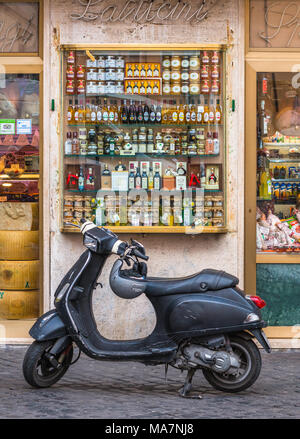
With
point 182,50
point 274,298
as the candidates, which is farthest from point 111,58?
point 274,298

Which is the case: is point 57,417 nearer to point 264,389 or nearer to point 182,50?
point 264,389

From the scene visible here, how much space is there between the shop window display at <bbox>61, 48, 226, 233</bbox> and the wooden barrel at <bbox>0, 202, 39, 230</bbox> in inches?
17.7

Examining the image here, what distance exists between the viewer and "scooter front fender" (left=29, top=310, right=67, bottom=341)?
6.56m

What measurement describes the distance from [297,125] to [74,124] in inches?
98.3

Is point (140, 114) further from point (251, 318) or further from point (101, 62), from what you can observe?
point (251, 318)

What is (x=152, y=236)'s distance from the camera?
864 centimetres

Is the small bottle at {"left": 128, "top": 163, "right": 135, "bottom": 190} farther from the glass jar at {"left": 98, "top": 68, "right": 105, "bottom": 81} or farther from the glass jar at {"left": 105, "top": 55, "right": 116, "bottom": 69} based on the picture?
the glass jar at {"left": 105, "top": 55, "right": 116, "bottom": 69}

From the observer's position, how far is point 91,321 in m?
6.82

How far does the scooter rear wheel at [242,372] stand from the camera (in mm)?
6523

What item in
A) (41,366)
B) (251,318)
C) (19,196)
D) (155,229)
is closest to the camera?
(251,318)

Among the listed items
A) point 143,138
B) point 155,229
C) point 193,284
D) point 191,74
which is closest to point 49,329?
point 193,284

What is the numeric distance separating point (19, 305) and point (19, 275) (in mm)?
338

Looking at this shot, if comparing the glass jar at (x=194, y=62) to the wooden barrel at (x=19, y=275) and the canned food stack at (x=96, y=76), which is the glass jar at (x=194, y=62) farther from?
the wooden barrel at (x=19, y=275)

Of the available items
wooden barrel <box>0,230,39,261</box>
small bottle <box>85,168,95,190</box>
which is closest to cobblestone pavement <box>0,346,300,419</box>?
wooden barrel <box>0,230,39,261</box>
